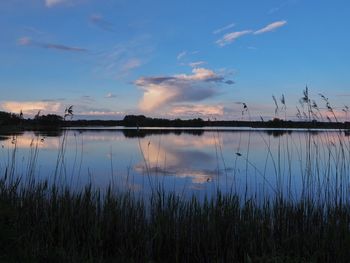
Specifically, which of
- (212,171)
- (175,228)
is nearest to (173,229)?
(175,228)

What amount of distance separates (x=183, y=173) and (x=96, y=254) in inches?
361

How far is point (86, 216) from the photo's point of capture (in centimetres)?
702

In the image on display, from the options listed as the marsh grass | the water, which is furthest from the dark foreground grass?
the water

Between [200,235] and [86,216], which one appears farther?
[86,216]

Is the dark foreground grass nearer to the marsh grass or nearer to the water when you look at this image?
the marsh grass

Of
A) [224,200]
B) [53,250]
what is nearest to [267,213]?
[224,200]

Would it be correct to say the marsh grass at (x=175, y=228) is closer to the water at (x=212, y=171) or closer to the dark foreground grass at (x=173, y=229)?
the dark foreground grass at (x=173, y=229)

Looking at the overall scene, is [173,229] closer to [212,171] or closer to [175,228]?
[175,228]

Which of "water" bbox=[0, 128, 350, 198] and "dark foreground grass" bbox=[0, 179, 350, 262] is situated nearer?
"dark foreground grass" bbox=[0, 179, 350, 262]

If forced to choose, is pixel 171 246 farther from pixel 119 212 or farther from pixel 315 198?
pixel 315 198

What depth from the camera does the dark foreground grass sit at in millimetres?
6070

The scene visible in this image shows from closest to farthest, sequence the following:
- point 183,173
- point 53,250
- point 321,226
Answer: point 53,250, point 321,226, point 183,173

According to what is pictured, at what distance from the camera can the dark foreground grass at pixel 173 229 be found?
6070mm

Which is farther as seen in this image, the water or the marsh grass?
the water
